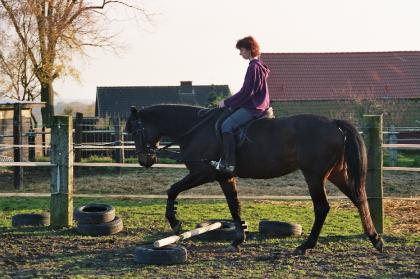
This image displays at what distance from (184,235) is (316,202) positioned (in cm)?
164

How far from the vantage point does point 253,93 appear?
6781 mm

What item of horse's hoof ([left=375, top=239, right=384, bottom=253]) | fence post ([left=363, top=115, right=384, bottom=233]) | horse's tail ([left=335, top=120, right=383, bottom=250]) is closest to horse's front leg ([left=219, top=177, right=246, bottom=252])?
horse's tail ([left=335, top=120, right=383, bottom=250])

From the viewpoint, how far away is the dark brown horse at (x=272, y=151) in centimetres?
665

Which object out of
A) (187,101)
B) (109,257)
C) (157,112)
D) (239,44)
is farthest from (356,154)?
(187,101)

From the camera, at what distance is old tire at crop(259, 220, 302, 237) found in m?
7.64

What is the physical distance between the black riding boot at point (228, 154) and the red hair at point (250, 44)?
1.06m

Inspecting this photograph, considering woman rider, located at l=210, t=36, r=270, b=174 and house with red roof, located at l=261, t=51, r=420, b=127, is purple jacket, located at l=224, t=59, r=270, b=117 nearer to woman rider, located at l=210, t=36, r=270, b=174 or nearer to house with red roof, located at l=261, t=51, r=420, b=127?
woman rider, located at l=210, t=36, r=270, b=174

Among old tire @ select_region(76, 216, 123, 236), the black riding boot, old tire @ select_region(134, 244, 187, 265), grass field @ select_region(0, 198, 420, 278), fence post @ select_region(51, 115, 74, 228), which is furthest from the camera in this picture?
fence post @ select_region(51, 115, 74, 228)

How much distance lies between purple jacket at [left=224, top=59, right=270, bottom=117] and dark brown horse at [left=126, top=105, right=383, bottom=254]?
237 mm

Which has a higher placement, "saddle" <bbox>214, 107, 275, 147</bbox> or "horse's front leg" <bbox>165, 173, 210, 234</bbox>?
"saddle" <bbox>214, 107, 275, 147</bbox>

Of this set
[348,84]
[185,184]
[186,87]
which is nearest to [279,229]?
[185,184]

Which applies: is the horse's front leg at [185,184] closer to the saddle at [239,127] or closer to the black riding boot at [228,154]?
the black riding boot at [228,154]

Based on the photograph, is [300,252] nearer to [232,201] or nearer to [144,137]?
[232,201]

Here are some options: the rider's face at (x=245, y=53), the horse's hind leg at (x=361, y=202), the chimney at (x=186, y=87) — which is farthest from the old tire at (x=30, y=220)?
the chimney at (x=186, y=87)
